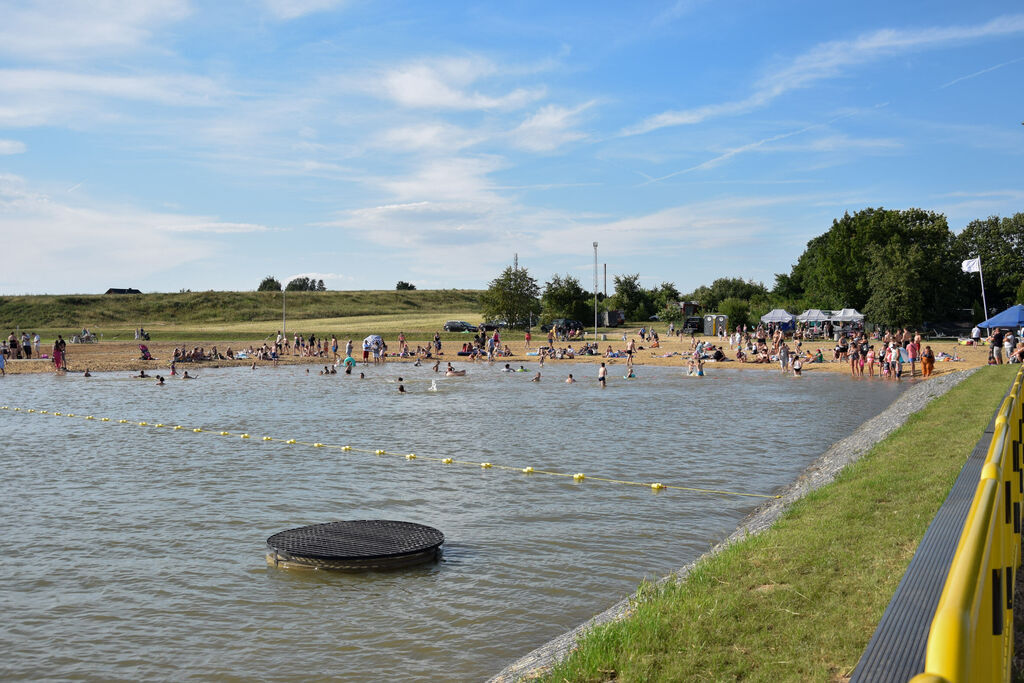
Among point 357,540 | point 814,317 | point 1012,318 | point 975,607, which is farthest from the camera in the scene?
point 814,317

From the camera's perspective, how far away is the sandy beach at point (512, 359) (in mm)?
43719

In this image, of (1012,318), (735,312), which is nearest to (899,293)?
(735,312)

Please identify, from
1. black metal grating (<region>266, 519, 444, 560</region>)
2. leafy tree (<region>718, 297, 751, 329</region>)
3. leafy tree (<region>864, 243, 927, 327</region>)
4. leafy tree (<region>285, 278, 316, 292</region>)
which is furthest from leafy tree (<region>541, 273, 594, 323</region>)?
leafy tree (<region>285, 278, 316, 292</region>)

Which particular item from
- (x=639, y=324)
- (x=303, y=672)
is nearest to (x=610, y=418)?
(x=303, y=672)

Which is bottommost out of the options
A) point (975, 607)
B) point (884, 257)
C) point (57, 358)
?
point (57, 358)

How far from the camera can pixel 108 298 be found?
113188 mm

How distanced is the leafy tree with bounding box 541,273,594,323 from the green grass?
72.3 meters

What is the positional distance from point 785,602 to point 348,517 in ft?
25.4

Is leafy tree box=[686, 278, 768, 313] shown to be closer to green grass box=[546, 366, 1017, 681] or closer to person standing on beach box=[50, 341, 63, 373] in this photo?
person standing on beach box=[50, 341, 63, 373]

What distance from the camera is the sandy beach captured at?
143 ft

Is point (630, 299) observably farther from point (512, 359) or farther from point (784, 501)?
point (784, 501)

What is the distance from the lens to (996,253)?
7412 cm

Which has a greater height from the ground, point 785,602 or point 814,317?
point 814,317

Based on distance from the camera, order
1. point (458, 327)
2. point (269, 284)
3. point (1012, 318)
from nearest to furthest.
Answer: point (1012, 318) → point (458, 327) → point (269, 284)
